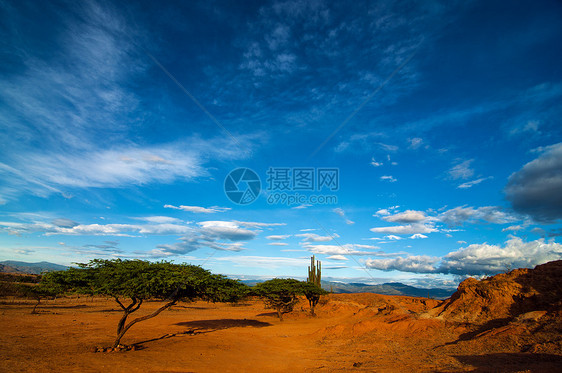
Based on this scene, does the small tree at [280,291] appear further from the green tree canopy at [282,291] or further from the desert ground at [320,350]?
the desert ground at [320,350]

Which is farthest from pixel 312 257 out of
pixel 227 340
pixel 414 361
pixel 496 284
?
pixel 414 361

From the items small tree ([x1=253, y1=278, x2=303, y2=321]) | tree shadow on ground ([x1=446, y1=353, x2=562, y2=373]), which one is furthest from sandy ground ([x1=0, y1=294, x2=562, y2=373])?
small tree ([x1=253, y1=278, x2=303, y2=321])

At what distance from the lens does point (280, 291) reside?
1417 inches

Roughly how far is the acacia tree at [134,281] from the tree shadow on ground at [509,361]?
14214 millimetres

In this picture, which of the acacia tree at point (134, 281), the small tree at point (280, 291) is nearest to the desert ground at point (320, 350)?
the acacia tree at point (134, 281)

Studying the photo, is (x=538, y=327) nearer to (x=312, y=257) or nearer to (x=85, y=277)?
(x=85, y=277)

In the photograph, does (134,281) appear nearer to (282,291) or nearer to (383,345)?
(383,345)

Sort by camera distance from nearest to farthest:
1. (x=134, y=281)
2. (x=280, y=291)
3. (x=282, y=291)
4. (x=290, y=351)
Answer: (x=134, y=281), (x=290, y=351), (x=280, y=291), (x=282, y=291)

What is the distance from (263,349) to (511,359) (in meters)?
13.6

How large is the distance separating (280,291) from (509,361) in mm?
27578

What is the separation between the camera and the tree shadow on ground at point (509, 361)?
32.2ft

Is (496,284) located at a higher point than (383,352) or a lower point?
higher

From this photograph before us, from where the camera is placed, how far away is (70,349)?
16.1 metres

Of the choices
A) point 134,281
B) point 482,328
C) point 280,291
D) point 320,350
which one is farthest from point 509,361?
point 280,291
